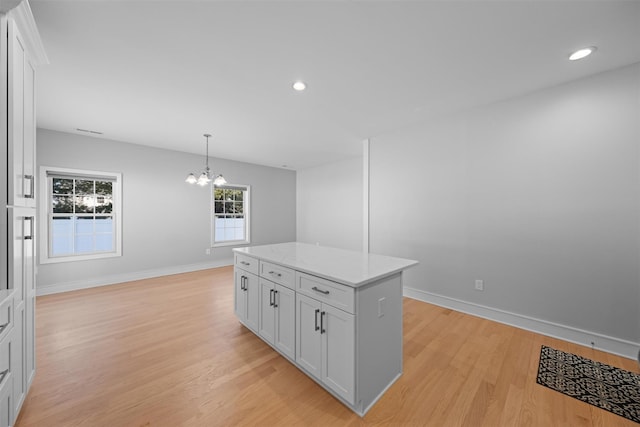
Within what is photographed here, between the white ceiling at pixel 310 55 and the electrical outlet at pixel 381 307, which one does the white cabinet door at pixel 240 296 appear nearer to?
the electrical outlet at pixel 381 307

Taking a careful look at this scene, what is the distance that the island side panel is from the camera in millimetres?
1526

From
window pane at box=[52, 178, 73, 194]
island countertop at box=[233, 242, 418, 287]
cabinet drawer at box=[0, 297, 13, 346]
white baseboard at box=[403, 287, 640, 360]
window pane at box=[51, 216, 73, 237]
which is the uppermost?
window pane at box=[52, 178, 73, 194]

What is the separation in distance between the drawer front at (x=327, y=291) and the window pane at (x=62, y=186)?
4623 millimetres

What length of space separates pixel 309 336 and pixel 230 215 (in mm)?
4743

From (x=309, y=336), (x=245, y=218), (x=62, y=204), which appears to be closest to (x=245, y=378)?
(x=309, y=336)

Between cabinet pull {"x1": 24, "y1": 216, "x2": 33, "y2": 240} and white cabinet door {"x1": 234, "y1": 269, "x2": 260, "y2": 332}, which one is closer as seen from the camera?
cabinet pull {"x1": 24, "y1": 216, "x2": 33, "y2": 240}

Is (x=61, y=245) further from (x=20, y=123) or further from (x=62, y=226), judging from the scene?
(x=20, y=123)

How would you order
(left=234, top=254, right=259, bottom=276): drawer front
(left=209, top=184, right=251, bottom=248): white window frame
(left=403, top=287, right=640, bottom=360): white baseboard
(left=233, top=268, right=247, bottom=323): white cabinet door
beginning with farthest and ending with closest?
(left=209, top=184, right=251, bottom=248): white window frame, (left=233, top=268, right=247, bottom=323): white cabinet door, (left=234, top=254, right=259, bottom=276): drawer front, (left=403, top=287, right=640, bottom=360): white baseboard

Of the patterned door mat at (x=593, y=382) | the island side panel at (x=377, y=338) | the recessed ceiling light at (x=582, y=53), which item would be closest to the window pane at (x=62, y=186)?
the island side panel at (x=377, y=338)

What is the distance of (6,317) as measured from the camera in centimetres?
130

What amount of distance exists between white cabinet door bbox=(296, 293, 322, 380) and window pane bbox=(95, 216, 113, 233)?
439 centimetres

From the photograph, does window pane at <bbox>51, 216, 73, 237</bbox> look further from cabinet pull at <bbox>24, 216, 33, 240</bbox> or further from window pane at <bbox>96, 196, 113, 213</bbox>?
cabinet pull at <bbox>24, 216, 33, 240</bbox>

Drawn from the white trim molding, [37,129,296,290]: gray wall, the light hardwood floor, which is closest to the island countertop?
the light hardwood floor

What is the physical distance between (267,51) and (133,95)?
5.91 ft
